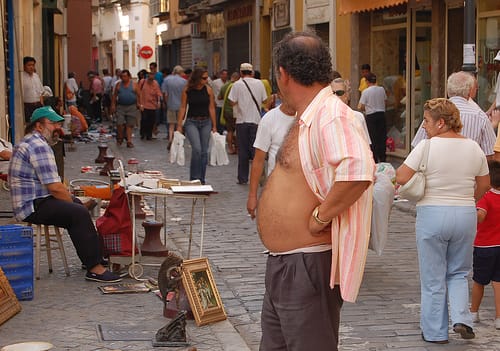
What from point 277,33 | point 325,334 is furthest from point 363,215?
point 277,33

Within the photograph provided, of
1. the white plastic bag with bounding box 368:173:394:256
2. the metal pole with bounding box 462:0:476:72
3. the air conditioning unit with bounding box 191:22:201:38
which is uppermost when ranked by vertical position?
the air conditioning unit with bounding box 191:22:201:38

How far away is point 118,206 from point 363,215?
193 inches

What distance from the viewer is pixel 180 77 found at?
2473 cm

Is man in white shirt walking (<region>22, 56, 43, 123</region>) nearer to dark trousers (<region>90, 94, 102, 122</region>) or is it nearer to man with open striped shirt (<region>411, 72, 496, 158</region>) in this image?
man with open striped shirt (<region>411, 72, 496, 158</region>)

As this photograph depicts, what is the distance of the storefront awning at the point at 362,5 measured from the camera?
18438 mm

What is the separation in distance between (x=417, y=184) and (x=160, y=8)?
45.6 m

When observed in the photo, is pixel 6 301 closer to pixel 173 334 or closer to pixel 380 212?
pixel 173 334

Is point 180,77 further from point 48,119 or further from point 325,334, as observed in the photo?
point 325,334

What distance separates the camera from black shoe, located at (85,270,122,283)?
8344 millimetres

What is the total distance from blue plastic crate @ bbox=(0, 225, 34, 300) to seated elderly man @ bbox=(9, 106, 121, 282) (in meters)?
0.69

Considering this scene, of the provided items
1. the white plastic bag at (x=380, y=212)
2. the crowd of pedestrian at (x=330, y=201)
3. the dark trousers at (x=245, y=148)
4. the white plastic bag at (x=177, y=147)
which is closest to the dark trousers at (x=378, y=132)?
the dark trousers at (x=245, y=148)

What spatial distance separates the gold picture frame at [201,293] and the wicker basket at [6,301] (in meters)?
1.22

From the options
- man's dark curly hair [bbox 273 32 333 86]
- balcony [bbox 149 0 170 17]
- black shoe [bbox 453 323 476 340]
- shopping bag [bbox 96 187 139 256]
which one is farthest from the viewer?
balcony [bbox 149 0 170 17]

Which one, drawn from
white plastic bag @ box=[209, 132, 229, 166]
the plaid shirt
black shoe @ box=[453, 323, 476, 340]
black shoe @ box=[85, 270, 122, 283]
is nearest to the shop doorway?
white plastic bag @ box=[209, 132, 229, 166]
